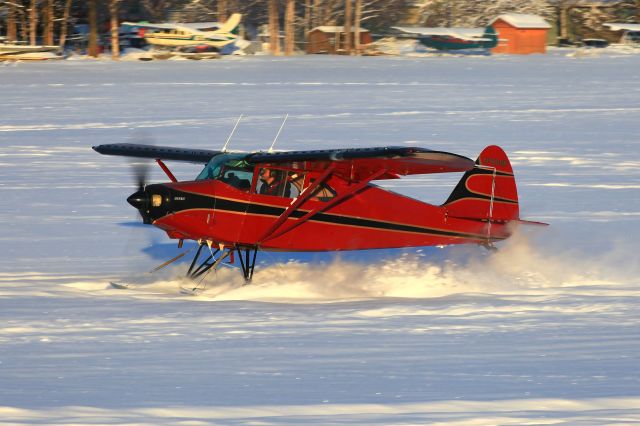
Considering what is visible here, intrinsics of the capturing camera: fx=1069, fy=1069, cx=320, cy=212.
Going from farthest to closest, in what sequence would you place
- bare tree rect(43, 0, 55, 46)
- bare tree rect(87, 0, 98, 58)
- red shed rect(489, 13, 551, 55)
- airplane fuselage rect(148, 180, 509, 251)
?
red shed rect(489, 13, 551, 55) < bare tree rect(43, 0, 55, 46) < bare tree rect(87, 0, 98, 58) < airplane fuselage rect(148, 180, 509, 251)

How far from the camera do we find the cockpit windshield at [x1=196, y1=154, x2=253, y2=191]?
1033 centimetres

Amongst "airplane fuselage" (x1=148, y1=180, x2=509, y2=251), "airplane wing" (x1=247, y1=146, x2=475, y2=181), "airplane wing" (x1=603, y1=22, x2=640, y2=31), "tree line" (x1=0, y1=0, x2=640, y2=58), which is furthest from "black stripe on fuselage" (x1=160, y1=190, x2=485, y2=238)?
"airplane wing" (x1=603, y1=22, x2=640, y2=31)

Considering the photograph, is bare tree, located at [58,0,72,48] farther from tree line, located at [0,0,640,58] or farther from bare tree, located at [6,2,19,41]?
bare tree, located at [6,2,19,41]

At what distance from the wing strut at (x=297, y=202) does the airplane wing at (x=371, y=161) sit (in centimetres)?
9

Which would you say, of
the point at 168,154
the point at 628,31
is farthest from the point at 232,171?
the point at 628,31

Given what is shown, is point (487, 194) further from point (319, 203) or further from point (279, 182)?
point (279, 182)

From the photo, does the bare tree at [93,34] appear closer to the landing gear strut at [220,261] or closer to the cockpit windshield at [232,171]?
the landing gear strut at [220,261]

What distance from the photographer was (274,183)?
1054 centimetres

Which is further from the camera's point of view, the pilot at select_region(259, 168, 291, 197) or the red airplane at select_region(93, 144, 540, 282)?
the pilot at select_region(259, 168, 291, 197)

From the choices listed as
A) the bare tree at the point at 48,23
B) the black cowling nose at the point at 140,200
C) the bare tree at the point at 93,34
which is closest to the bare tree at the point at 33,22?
the bare tree at the point at 48,23

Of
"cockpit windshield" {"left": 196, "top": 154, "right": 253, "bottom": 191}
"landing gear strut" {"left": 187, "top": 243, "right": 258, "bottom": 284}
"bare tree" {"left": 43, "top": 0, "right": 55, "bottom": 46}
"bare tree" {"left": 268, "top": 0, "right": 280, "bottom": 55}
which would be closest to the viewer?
"cockpit windshield" {"left": 196, "top": 154, "right": 253, "bottom": 191}

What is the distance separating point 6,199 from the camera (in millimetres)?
16500

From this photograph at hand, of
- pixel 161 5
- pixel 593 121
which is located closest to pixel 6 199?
Result: pixel 593 121

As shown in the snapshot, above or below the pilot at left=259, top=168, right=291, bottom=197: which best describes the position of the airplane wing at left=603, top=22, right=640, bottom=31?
below
